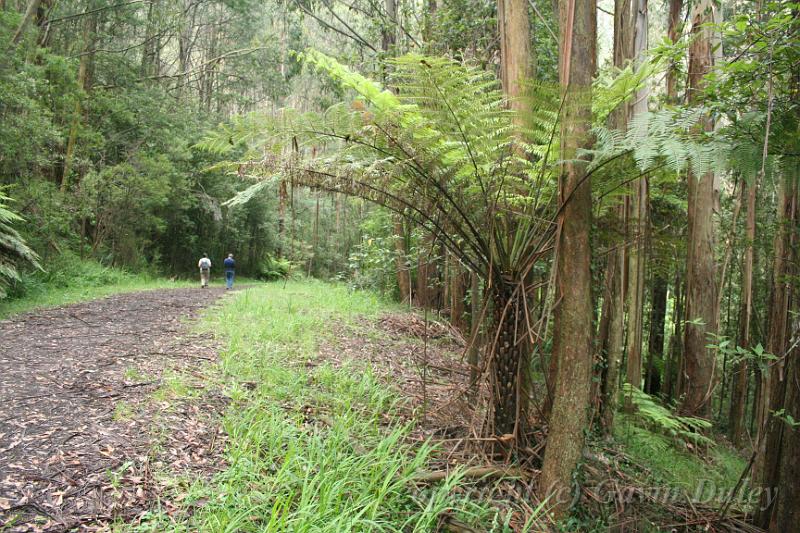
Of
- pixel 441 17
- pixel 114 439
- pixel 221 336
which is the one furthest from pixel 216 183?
pixel 114 439

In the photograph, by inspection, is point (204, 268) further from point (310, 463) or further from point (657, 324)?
point (310, 463)

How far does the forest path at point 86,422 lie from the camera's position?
8.36ft

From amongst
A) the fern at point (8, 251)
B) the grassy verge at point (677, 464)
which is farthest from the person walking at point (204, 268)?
the grassy verge at point (677, 464)

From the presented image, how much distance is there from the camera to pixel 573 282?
279 centimetres

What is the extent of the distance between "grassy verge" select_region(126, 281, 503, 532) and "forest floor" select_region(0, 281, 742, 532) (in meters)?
0.01

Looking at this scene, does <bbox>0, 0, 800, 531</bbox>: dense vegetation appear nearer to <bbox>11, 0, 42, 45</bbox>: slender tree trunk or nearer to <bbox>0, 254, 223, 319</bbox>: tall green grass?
<bbox>0, 254, 223, 319</bbox>: tall green grass

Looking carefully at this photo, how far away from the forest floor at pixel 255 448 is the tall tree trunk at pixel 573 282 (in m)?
0.33

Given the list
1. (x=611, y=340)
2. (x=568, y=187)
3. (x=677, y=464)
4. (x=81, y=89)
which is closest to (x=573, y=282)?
(x=568, y=187)

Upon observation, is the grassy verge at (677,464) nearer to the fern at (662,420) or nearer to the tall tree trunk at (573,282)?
the fern at (662,420)

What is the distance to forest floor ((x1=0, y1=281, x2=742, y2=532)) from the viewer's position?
8.48ft

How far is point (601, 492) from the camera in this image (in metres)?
3.10

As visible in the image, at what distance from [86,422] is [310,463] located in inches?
64.3

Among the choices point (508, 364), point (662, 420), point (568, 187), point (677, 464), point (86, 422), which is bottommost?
point (677, 464)

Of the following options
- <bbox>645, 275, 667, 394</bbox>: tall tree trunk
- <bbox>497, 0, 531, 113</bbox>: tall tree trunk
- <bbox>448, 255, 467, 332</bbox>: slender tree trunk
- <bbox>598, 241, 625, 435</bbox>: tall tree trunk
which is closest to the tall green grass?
<bbox>448, 255, 467, 332</bbox>: slender tree trunk
